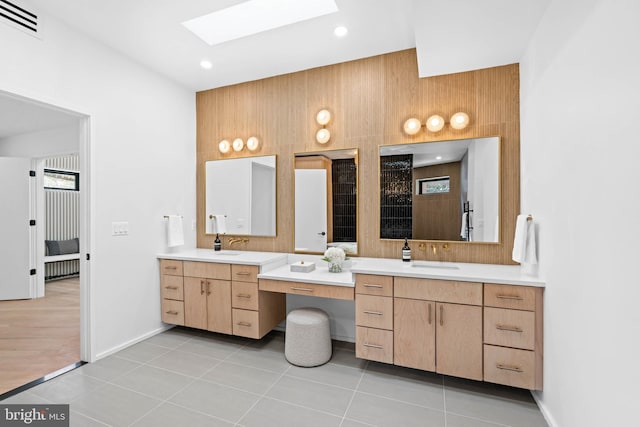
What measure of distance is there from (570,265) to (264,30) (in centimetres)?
273

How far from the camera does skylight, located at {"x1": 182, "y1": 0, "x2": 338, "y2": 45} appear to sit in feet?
7.45

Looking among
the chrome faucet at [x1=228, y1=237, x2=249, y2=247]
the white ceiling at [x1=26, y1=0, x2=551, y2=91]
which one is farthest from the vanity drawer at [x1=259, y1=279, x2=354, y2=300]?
the white ceiling at [x1=26, y1=0, x2=551, y2=91]

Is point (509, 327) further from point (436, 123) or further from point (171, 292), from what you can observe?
point (171, 292)

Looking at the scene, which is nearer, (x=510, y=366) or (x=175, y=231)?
(x=510, y=366)

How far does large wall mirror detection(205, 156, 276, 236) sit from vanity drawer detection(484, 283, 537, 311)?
2.15m

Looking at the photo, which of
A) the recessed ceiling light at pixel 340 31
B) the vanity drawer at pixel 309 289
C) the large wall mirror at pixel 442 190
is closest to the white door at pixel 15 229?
the vanity drawer at pixel 309 289

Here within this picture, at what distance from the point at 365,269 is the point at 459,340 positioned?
2.72 ft

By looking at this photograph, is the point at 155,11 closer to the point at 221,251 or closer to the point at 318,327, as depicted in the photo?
the point at 221,251

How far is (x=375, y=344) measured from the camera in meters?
2.36

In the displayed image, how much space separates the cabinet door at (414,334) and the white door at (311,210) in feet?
3.57

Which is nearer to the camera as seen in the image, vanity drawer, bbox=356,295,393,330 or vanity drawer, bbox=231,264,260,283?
vanity drawer, bbox=356,295,393,330

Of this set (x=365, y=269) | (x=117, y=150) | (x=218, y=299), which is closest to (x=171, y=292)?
(x=218, y=299)

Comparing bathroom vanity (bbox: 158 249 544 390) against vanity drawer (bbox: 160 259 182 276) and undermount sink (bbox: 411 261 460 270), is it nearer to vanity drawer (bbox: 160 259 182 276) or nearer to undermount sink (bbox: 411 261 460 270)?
undermount sink (bbox: 411 261 460 270)

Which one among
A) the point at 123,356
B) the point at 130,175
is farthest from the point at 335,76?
the point at 123,356
